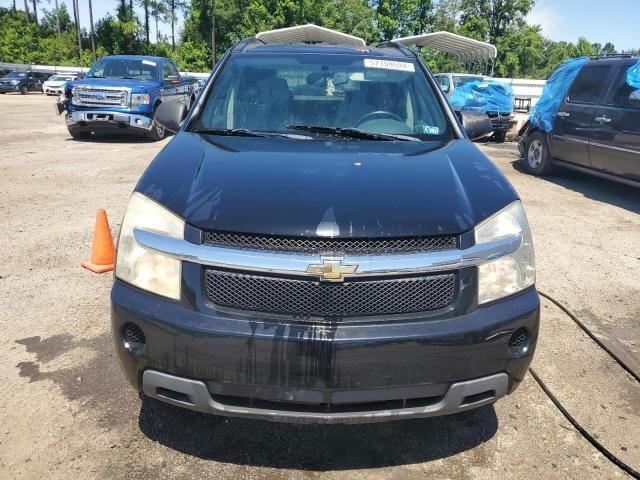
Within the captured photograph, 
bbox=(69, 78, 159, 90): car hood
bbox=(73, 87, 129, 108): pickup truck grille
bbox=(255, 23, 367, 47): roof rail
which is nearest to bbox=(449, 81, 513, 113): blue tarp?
bbox=(69, 78, 159, 90): car hood

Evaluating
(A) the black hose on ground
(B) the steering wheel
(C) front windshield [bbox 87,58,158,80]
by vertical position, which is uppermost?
(C) front windshield [bbox 87,58,158,80]

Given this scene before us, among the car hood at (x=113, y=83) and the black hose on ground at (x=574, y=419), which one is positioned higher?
the car hood at (x=113, y=83)

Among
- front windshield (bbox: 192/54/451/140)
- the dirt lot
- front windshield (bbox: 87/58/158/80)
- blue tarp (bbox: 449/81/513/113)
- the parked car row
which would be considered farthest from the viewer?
the parked car row

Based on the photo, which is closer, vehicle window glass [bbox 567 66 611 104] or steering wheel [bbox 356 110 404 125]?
steering wheel [bbox 356 110 404 125]

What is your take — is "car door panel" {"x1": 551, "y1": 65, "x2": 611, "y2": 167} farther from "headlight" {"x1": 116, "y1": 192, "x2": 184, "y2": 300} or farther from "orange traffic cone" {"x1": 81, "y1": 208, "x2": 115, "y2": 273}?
"headlight" {"x1": 116, "y1": 192, "x2": 184, "y2": 300}

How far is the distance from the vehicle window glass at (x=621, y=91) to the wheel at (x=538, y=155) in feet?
5.25

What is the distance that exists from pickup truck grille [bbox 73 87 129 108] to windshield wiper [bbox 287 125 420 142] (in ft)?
32.9

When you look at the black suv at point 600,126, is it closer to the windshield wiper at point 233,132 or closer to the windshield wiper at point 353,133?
the windshield wiper at point 353,133

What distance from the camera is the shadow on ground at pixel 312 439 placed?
246 cm

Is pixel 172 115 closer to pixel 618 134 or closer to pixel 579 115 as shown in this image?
pixel 618 134

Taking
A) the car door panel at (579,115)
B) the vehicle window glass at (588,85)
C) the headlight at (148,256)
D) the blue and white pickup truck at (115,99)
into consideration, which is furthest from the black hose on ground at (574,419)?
the blue and white pickup truck at (115,99)

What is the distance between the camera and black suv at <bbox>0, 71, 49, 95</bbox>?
36.5 meters

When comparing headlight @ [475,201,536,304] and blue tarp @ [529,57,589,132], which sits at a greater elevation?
blue tarp @ [529,57,589,132]

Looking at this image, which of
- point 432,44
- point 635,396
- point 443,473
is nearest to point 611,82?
point 635,396
